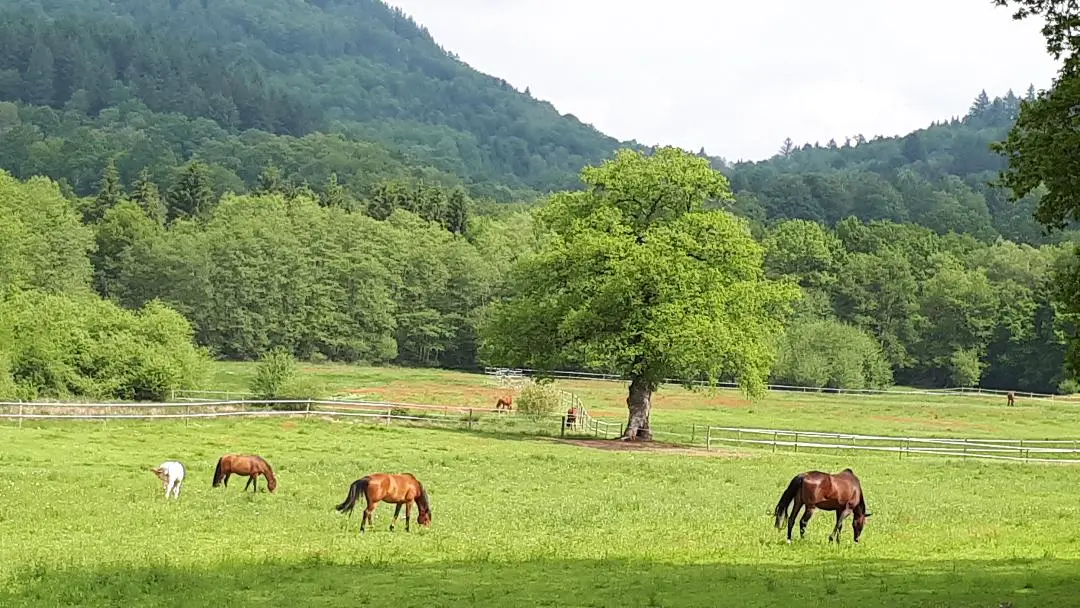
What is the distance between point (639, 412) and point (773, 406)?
30817 mm

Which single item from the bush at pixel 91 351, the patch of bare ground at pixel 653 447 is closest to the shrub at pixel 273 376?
the bush at pixel 91 351

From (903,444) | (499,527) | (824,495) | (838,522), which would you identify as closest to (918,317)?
(903,444)

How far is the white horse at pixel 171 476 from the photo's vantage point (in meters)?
25.3

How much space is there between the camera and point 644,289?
4503 centimetres

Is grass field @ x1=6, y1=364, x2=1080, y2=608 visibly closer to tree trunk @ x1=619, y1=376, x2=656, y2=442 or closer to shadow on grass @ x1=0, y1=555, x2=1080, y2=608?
shadow on grass @ x1=0, y1=555, x2=1080, y2=608

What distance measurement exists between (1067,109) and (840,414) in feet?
182

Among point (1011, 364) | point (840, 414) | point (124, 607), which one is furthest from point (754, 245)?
point (1011, 364)

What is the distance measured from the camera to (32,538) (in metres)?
20.6

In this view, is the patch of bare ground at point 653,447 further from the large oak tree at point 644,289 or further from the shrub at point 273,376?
the shrub at point 273,376

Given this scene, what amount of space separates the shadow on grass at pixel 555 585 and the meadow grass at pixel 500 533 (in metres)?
0.06

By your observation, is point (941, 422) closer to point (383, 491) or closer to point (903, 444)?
point (903, 444)

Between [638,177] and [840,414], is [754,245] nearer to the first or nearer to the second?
[638,177]

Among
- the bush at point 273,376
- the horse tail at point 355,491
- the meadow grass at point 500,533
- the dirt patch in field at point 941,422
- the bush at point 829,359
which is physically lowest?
the meadow grass at point 500,533

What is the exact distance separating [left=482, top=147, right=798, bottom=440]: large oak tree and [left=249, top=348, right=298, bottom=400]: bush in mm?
10803
